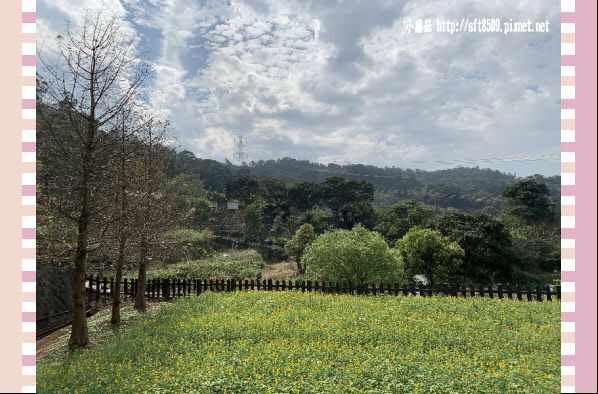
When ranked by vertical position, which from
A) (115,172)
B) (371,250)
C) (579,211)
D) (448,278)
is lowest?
(448,278)

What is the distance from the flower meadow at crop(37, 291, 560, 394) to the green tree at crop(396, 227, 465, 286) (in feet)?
30.3

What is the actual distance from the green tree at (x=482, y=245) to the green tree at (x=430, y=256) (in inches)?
142

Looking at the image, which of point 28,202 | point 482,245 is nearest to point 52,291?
point 28,202

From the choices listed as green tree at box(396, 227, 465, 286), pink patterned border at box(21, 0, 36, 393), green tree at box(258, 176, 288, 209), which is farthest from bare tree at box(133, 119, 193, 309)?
green tree at box(258, 176, 288, 209)

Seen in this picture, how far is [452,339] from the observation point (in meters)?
7.82

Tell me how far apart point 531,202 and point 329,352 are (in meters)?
46.3

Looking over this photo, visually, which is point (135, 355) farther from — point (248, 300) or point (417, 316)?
point (417, 316)

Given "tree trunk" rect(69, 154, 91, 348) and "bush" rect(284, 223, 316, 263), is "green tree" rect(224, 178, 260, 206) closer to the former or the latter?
"bush" rect(284, 223, 316, 263)

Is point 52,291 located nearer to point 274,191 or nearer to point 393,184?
point 274,191

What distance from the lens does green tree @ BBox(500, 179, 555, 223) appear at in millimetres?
42188

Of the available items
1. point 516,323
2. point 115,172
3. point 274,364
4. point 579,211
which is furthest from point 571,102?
point 115,172

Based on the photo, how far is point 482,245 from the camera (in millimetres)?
24000

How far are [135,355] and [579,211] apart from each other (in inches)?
334

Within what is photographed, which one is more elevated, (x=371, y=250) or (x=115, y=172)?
(x=115, y=172)
